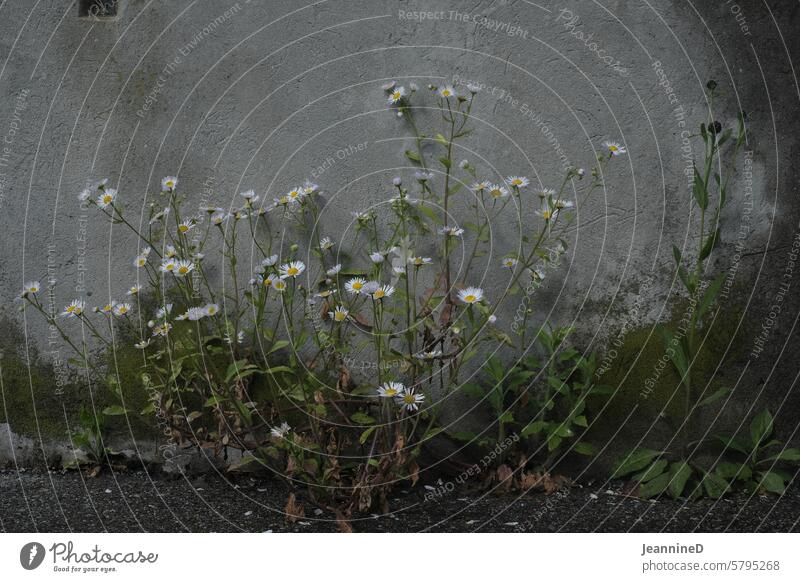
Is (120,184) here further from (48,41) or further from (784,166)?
(784,166)

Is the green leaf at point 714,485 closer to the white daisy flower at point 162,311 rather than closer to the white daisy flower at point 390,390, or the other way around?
the white daisy flower at point 390,390

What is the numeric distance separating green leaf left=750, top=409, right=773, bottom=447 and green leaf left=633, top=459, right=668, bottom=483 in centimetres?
32

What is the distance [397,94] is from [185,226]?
0.92 m

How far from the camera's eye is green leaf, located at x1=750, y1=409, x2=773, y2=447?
299 cm

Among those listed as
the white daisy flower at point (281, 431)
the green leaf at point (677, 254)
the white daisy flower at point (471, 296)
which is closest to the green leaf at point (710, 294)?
the green leaf at point (677, 254)

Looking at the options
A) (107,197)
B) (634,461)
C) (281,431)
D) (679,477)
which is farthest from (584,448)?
(107,197)

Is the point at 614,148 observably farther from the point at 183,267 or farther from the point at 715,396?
the point at 183,267

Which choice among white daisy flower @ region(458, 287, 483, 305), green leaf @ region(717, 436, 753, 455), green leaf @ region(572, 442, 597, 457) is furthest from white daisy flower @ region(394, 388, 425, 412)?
green leaf @ region(717, 436, 753, 455)

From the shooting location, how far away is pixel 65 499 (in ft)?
10.2

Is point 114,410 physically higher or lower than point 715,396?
lower

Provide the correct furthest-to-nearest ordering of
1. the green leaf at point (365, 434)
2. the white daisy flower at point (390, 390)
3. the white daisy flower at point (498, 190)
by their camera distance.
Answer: the white daisy flower at point (498, 190)
the green leaf at point (365, 434)
the white daisy flower at point (390, 390)

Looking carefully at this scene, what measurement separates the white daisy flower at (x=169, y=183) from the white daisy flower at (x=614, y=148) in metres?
1.57

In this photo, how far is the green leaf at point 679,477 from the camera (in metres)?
2.94

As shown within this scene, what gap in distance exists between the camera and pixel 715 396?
293cm
